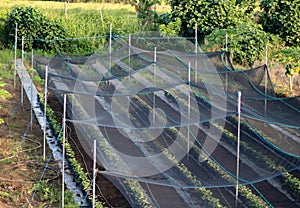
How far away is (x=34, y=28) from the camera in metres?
15.8

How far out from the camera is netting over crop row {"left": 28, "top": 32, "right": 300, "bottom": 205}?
7.06m

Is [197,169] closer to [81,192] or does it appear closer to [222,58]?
[81,192]

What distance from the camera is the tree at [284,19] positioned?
14641mm

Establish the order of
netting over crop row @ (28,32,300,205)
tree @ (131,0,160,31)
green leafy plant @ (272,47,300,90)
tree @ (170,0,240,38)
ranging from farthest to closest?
tree @ (131,0,160,31) → tree @ (170,0,240,38) → green leafy plant @ (272,47,300,90) → netting over crop row @ (28,32,300,205)

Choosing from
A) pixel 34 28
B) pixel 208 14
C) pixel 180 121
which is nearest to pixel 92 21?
pixel 34 28

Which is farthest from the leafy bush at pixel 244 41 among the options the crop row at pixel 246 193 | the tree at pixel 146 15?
the crop row at pixel 246 193

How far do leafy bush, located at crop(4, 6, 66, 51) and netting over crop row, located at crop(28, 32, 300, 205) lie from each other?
361 centimetres

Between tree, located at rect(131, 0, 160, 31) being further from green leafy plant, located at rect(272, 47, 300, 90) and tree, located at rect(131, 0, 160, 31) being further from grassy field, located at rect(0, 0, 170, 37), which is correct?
green leafy plant, located at rect(272, 47, 300, 90)

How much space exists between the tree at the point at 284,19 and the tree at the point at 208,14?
2.72 ft

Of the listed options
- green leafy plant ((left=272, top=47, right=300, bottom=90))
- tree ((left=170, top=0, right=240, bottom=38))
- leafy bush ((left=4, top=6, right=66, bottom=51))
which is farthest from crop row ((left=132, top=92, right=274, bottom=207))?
leafy bush ((left=4, top=6, right=66, bottom=51))

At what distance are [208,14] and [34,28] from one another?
4.75 m

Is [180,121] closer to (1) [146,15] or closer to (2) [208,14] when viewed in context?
(2) [208,14]

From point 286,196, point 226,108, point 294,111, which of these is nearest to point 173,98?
point 226,108

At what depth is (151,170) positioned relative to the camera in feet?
23.7
